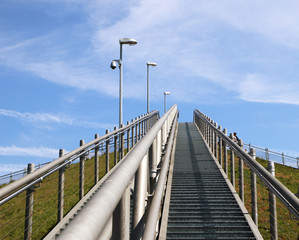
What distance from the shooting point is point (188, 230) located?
21.2ft

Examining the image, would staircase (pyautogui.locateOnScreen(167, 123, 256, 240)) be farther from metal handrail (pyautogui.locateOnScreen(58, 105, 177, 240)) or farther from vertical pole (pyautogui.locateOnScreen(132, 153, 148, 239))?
metal handrail (pyautogui.locateOnScreen(58, 105, 177, 240))

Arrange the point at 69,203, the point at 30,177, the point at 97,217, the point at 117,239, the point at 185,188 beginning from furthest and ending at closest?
the point at 69,203, the point at 185,188, the point at 30,177, the point at 117,239, the point at 97,217

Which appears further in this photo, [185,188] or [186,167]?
[186,167]

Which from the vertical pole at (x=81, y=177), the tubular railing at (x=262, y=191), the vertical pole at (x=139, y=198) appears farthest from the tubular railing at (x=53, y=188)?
the tubular railing at (x=262, y=191)

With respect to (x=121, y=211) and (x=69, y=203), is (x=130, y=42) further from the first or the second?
(x=121, y=211)

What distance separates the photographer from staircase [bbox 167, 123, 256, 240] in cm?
632

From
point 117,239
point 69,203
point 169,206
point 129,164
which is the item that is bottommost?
point 69,203

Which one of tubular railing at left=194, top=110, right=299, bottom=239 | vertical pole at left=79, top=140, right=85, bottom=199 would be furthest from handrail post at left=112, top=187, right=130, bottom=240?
vertical pole at left=79, top=140, right=85, bottom=199

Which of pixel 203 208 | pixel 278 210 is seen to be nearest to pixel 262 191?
→ pixel 278 210

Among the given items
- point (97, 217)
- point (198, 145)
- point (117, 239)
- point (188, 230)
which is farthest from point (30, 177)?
point (198, 145)

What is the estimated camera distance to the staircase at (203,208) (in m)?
6.32

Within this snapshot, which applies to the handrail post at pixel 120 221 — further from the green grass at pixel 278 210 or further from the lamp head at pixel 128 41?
the lamp head at pixel 128 41

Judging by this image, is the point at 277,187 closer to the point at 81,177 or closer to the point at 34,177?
the point at 34,177

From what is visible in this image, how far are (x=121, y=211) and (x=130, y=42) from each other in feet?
59.5
